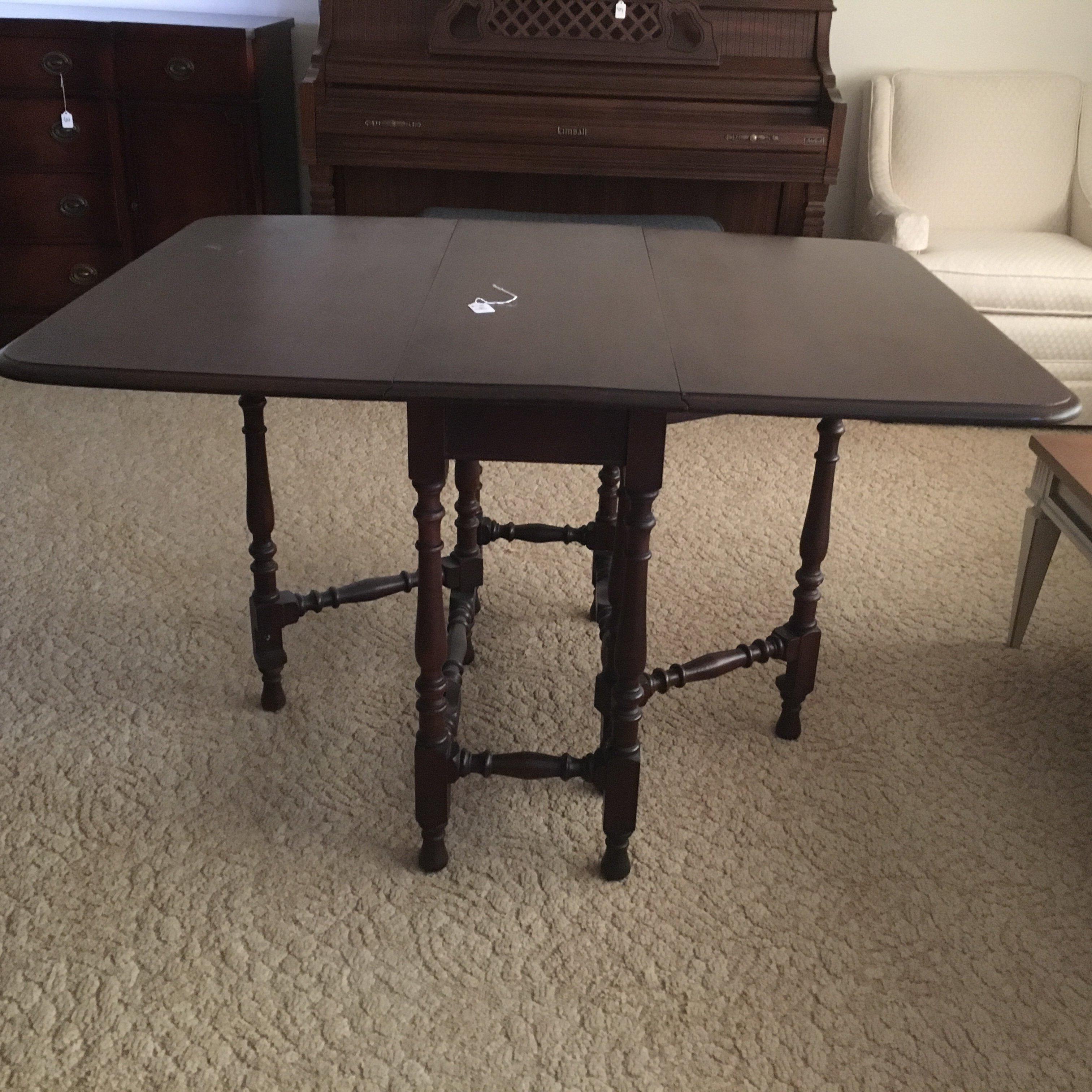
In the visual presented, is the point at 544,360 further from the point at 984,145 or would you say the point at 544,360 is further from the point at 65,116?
the point at 984,145

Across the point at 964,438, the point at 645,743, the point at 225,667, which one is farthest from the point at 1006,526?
the point at 225,667

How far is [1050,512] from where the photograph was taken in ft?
6.65

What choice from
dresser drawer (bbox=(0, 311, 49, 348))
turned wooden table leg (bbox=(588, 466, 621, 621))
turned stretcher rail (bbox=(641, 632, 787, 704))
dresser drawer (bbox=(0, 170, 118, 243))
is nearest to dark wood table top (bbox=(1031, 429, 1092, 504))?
turned stretcher rail (bbox=(641, 632, 787, 704))

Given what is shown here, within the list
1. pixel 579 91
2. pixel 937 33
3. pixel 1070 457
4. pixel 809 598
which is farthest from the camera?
pixel 937 33

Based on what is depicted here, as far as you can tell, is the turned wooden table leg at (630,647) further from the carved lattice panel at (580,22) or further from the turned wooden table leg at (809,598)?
the carved lattice panel at (580,22)

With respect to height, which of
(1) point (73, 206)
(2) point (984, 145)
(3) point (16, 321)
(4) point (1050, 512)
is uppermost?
(2) point (984, 145)

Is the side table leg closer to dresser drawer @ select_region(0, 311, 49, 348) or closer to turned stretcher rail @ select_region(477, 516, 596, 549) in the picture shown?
turned stretcher rail @ select_region(477, 516, 596, 549)

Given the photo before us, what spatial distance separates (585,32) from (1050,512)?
1.82 m

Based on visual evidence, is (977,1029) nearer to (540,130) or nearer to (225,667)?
(225,667)

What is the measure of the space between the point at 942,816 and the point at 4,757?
1.49 meters

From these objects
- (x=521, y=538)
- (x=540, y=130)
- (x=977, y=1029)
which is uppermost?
(x=540, y=130)

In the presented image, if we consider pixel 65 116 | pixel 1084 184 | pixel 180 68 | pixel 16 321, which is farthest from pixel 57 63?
pixel 1084 184

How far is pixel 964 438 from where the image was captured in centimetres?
314

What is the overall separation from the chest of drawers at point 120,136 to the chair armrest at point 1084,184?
243cm
